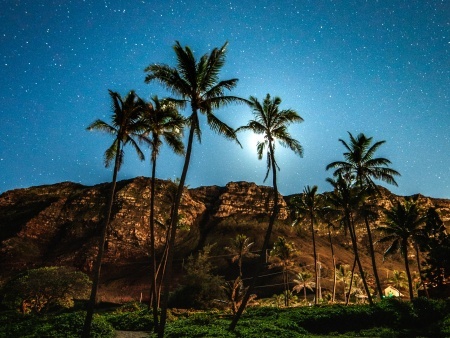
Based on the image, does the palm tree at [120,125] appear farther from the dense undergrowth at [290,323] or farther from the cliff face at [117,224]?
the cliff face at [117,224]

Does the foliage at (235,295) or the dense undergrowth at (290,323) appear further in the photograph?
the foliage at (235,295)

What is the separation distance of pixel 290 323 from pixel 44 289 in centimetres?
2374

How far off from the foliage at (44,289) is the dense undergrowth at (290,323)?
8.79m

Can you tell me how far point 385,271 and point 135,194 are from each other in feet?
312

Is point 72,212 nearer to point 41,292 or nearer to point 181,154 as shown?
point 41,292

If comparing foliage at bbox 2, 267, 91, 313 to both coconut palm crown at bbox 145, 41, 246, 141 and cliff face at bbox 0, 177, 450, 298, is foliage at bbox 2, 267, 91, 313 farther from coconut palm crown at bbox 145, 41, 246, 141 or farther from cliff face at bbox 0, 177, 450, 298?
cliff face at bbox 0, 177, 450, 298

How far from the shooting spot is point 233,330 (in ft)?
59.5

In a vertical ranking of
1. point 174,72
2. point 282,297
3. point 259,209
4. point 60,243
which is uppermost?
point 259,209

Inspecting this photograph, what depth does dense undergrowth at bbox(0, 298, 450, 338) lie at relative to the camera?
17.4 m

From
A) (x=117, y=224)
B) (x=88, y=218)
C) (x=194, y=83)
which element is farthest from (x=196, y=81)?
(x=88, y=218)

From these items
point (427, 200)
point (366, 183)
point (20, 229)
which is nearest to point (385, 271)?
point (427, 200)

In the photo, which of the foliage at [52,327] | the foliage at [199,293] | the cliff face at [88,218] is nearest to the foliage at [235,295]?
the foliage at [52,327]

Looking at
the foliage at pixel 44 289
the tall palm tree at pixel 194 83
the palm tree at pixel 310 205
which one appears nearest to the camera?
the tall palm tree at pixel 194 83

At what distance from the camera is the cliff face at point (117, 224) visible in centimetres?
9607
